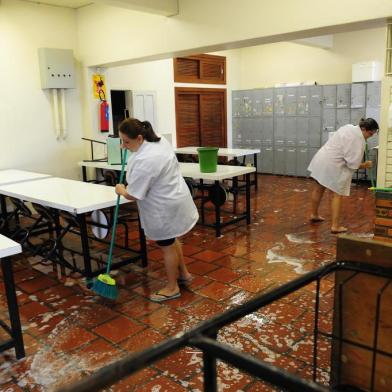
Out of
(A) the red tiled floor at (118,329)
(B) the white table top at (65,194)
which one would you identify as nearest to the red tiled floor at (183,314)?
(A) the red tiled floor at (118,329)

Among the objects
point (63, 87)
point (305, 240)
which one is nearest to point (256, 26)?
point (305, 240)

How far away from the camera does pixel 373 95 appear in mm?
7918

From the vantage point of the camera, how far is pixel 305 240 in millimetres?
4762

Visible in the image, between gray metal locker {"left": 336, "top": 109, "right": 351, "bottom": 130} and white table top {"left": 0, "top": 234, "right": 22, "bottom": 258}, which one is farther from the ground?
gray metal locker {"left": 336, "top": 109, "right": 351, "bottom": 130}

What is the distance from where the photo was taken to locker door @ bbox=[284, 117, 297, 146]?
9.02 m

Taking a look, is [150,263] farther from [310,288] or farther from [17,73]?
[17,73]

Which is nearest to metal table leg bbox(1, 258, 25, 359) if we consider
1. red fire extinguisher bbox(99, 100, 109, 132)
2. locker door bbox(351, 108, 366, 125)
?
red fire extinguisher bbox(99, 100, 109, 132)

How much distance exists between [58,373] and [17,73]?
464 centimetres

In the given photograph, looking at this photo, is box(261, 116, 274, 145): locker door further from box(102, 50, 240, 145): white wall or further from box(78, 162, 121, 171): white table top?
box(78, 162, 121, 171): white table top

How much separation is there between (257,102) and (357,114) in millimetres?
2242

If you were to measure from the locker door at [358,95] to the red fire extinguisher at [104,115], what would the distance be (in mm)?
4734

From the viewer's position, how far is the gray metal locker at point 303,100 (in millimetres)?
8718

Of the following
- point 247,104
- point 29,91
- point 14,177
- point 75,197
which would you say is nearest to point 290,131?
A: point 247,104

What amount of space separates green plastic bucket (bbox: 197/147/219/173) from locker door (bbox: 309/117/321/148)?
14.6ft
